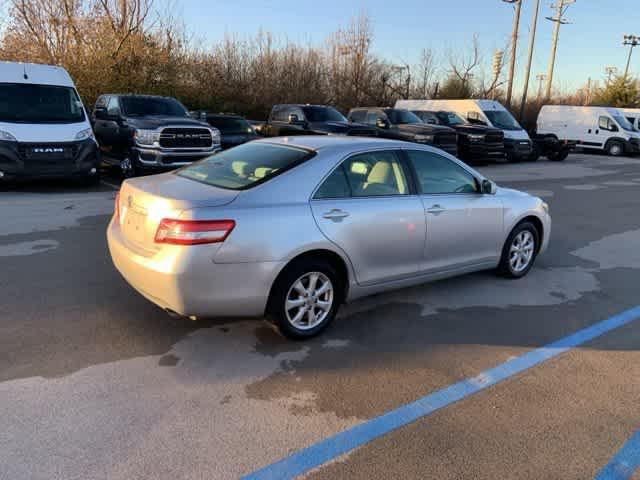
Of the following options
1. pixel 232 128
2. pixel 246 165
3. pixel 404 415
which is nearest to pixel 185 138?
pixel 232 128

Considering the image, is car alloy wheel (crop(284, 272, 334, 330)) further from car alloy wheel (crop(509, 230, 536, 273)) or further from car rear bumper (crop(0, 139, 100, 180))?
car rear bumper (crop(0, 139, 100, 180))

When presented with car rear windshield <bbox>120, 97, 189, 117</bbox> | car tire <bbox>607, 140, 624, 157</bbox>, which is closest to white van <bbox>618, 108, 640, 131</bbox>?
car tire <bbox>607, 140, 624, 157</bbox>

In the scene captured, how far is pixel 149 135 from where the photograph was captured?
420 inches

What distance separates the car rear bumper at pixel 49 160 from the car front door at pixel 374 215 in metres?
7.49

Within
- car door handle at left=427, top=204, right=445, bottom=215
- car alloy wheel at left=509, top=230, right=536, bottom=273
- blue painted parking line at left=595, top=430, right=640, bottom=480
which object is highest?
car door handle at left=427, top=204, right=445, bottom=215

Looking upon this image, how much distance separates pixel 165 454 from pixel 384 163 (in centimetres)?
296

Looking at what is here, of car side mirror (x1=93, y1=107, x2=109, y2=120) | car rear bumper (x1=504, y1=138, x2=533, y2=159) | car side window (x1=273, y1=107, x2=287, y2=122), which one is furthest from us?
car rear bumper (x1=504, y1=138, x2=533, y2=159)

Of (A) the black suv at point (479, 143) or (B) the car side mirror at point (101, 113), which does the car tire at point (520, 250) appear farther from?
(A) the black suv at point (479, 143)

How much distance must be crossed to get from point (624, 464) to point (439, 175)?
2.88 metres

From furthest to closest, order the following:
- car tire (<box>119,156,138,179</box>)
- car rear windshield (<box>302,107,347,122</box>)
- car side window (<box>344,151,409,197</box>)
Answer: car rear windshield (<box>302,107,347,122</box>), car tire (<box>119,156,138,179</box>), car side window (<box>344,151,409,197</box>)

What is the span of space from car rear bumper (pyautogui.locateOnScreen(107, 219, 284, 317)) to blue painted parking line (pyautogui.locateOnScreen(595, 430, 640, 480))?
2306 millimetres

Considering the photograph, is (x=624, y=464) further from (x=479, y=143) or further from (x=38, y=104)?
(x=479, y=143)

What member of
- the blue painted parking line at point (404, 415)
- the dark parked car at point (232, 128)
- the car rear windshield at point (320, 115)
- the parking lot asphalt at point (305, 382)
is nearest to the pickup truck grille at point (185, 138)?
the dark parked car at point (232, 128)

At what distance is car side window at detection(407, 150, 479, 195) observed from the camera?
15.7ft
